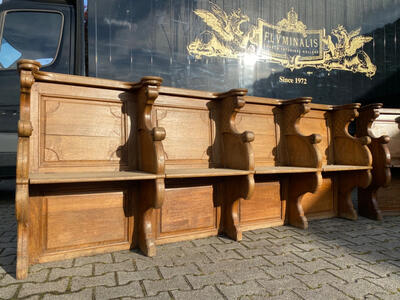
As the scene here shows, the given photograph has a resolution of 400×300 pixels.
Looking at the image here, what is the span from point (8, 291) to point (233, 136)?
1.68m

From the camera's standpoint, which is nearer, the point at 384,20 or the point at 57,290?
the point at 57,290

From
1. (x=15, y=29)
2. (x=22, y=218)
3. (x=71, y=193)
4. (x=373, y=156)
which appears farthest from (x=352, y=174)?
(x=15, y=29)

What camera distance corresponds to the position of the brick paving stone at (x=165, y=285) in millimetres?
1322

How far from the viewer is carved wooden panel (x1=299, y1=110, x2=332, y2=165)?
2.80 metres

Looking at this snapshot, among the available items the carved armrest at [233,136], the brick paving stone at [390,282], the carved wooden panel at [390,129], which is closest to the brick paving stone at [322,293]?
the brick paving stone at [390,282]

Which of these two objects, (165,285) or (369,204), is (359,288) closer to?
(165,285)

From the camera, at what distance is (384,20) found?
14.5 feet

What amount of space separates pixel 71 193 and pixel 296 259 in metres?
1.54

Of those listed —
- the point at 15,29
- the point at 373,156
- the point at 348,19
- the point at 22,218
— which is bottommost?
the point at 22,218

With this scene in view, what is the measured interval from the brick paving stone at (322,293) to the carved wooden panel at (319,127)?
1.75 m

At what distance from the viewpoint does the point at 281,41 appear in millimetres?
3797

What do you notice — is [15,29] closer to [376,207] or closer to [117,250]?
[117,250]

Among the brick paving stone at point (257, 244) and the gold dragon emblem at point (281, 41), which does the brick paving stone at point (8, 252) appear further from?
the gold dragon emblem at point (281, 41)

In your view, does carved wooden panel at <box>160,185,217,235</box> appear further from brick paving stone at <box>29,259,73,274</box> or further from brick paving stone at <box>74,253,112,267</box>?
brick paving stone at <box>29,259,73,274</box>
